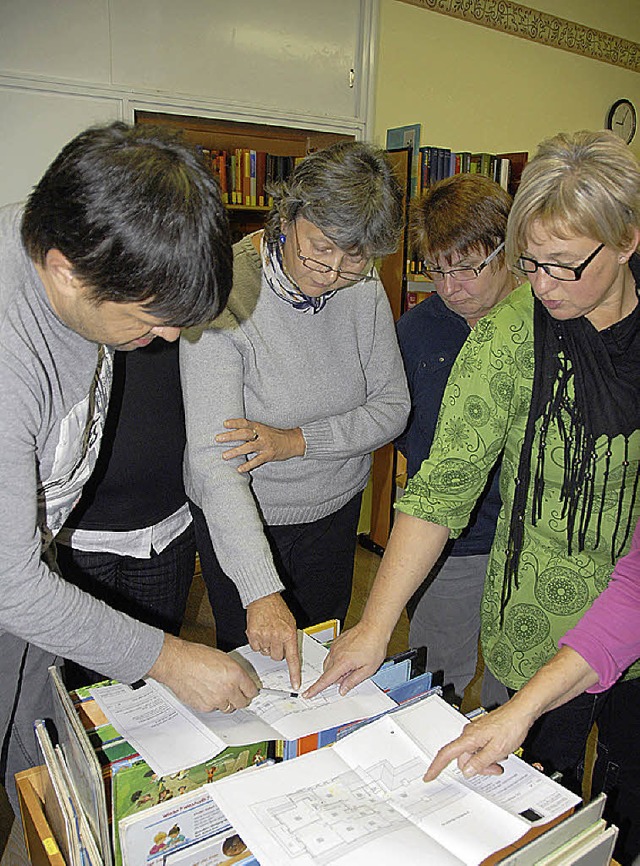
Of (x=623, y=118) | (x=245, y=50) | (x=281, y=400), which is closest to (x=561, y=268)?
(x=281, y=400)

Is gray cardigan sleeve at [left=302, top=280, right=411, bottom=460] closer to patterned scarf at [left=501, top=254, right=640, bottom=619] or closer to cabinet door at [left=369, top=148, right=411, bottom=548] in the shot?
patterned scarf at [left=501, top=254, right=640, bottom=619]

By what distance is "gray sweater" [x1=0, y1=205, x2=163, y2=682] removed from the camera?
90 cm

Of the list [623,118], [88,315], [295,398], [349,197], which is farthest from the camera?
[623,118]

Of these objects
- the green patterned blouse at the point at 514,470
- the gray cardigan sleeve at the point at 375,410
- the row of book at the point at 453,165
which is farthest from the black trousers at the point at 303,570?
the row of book at the point at 453,165

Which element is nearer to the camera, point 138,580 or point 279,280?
point 279,280

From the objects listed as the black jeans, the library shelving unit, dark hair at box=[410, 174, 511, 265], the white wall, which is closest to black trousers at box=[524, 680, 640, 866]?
the black jeans

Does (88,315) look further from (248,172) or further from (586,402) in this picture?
(248,172)

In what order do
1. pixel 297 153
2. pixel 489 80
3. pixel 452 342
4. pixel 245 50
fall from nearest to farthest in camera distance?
pixel 452 342 < pixel 245 50 < pixel 297 153 < pixel 489 80

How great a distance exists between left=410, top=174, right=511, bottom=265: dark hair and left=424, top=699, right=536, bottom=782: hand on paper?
1.02 meters

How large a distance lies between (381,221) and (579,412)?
50 centimetres

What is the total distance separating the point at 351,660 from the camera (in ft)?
3.59

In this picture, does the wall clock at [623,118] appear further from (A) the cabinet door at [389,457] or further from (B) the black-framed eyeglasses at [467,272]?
(B) the black-framed eyeglasses at [467,272]

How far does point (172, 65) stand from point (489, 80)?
6.33 ft

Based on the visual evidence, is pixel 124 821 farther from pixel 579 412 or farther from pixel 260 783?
pixel 579 412
